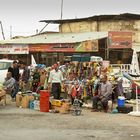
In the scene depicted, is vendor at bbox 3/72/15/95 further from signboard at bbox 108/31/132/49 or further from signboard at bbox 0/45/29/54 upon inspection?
signboard at bbox 0/45/29/54

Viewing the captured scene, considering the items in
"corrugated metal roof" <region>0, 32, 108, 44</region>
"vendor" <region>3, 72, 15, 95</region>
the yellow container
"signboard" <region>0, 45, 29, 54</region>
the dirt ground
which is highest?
"corrugated metal roof" <region>0, 32, 108, 44</region>

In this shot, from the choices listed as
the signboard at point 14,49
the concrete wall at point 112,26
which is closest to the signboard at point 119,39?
the signboard at point 14,49

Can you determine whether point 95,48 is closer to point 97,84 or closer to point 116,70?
point 116,70

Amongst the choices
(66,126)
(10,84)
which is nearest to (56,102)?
(66,126)

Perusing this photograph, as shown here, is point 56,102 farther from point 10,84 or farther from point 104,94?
point 10,84

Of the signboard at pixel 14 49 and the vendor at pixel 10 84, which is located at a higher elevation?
the signboard at pixel 14 49

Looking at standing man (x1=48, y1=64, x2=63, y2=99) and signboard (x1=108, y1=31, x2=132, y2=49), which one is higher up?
signboard (x1=108, y1=31, x2=132, y2=49)

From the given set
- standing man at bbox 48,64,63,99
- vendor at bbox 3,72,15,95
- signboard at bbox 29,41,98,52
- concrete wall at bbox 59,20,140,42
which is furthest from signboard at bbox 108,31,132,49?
standing man at bbox 48,64,63,99

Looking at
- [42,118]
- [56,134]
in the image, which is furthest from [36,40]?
[56,134]

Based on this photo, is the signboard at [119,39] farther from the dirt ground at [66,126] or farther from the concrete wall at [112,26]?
the dirt ground at [66,126]

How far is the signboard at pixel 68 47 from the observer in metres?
36.0

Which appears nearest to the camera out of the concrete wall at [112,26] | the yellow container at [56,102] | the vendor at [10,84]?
the yellow container at [56,102]

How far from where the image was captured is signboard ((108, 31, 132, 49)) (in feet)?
116

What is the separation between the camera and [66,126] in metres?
15.5
